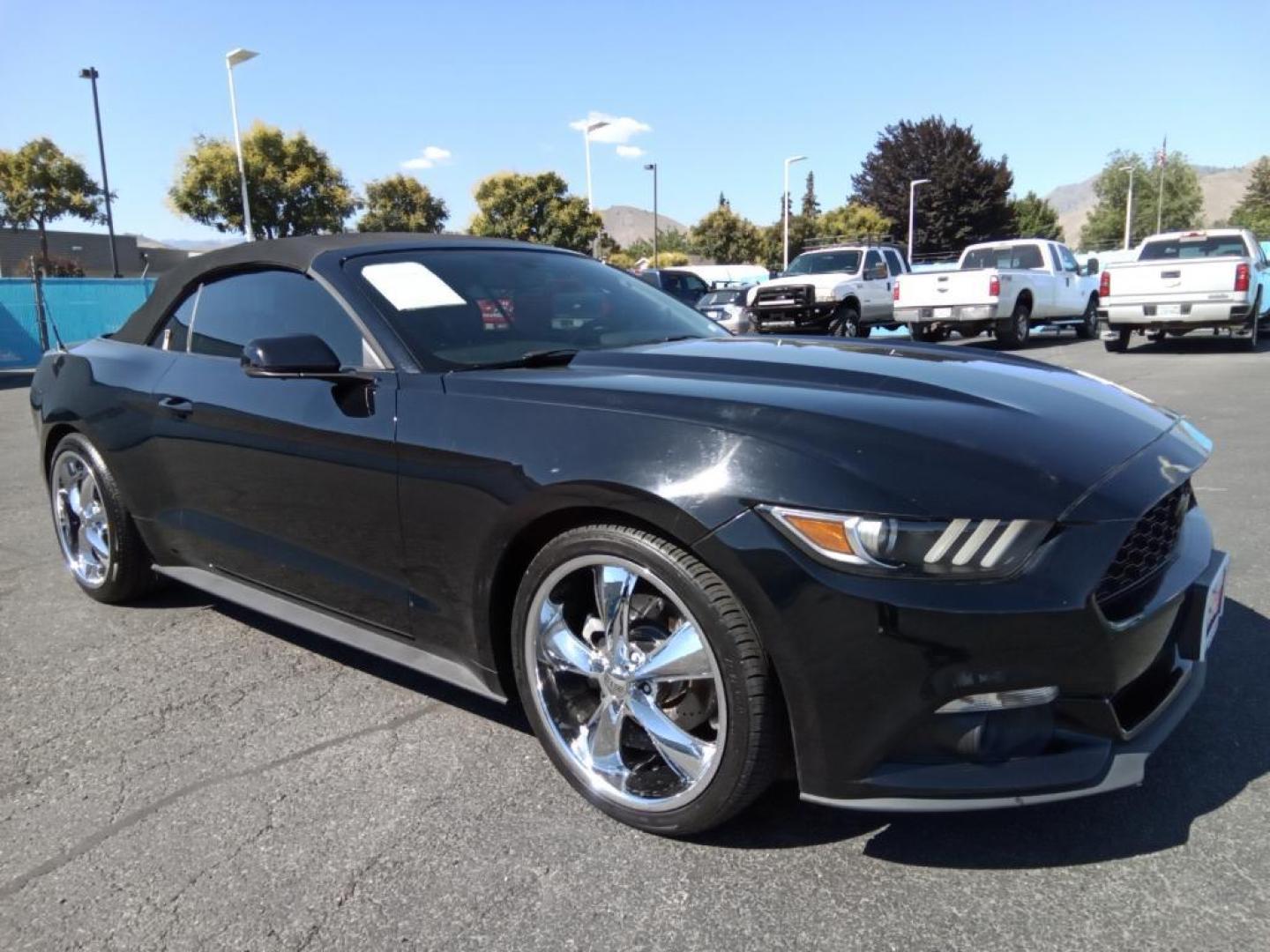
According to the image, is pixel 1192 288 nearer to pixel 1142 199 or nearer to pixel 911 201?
pixel 911 201

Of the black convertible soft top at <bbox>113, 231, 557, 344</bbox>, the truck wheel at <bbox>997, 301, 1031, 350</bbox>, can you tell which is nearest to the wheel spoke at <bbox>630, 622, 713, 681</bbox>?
the black convertible soft top at <bbox>113, 231, 557, 344</bbox>

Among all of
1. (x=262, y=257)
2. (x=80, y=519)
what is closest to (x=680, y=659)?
(x=262, y=257)

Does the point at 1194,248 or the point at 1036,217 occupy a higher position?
the point at 1036,217

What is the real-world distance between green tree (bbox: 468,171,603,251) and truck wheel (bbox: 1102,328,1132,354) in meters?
31.1

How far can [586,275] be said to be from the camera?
3629 mm

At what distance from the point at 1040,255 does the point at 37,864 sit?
58.9 feet

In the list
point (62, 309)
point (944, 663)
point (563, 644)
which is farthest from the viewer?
point (62, 309)

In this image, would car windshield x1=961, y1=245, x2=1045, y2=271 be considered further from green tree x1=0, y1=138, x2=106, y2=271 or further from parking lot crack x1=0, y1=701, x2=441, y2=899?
green tree x1=0, y1=138, x2=106, y2=271

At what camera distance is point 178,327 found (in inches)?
146

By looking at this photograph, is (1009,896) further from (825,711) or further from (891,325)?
(891,325)

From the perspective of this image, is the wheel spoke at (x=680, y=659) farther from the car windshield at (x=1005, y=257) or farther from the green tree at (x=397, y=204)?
the green tree at (x=397, y=204)

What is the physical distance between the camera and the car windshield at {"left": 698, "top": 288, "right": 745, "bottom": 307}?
71.3ft

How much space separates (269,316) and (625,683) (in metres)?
1.95

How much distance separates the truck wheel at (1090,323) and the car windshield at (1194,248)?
3.22 m
